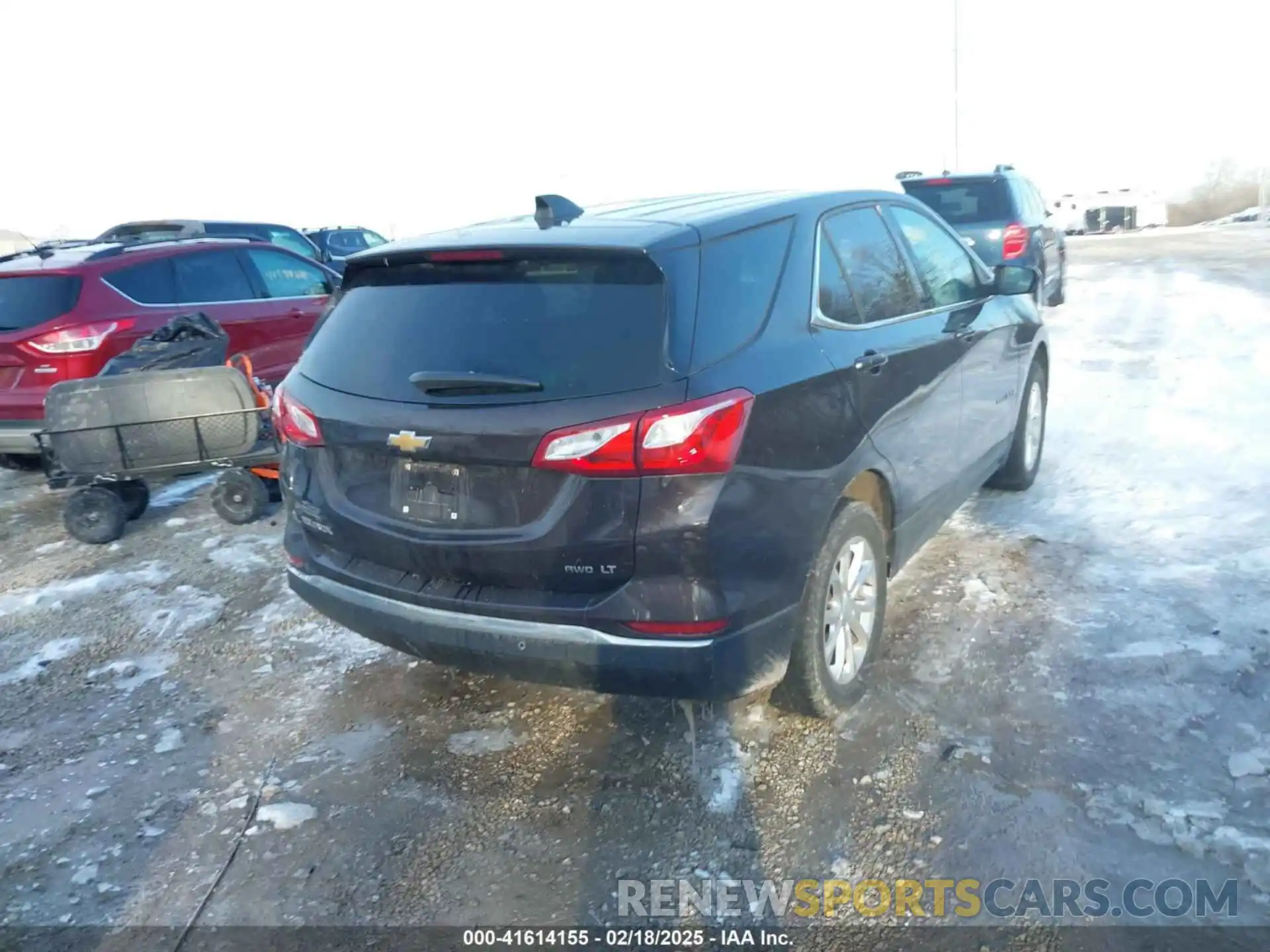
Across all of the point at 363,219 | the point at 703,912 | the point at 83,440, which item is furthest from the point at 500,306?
the point at 363,219

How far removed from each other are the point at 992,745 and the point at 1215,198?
183 feet

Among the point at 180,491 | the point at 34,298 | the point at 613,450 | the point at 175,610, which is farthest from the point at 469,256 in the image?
the point at 34,298

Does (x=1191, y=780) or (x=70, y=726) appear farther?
(x=70, y=726)

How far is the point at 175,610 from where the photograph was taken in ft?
15.6

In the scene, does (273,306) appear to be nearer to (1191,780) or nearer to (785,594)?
(785,594)

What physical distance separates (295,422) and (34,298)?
4470 millimetres

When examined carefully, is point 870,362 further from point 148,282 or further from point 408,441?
point 148,282

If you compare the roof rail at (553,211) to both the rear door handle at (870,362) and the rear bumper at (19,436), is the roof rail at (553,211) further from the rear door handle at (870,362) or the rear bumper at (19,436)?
the rear bumper at (19,436)

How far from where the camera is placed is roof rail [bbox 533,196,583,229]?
3.41 metres

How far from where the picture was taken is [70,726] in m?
3.74

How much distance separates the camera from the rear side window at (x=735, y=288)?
2.83 metres

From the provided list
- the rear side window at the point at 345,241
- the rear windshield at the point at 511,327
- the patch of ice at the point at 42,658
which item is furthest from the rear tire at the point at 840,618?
the rear side window at the point at 345,241

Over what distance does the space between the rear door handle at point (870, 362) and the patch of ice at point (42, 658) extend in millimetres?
3540

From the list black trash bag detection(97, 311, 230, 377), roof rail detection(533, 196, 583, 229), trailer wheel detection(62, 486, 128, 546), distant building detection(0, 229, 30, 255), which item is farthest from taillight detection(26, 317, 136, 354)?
distant building detection(0, 229, 30, 255)
